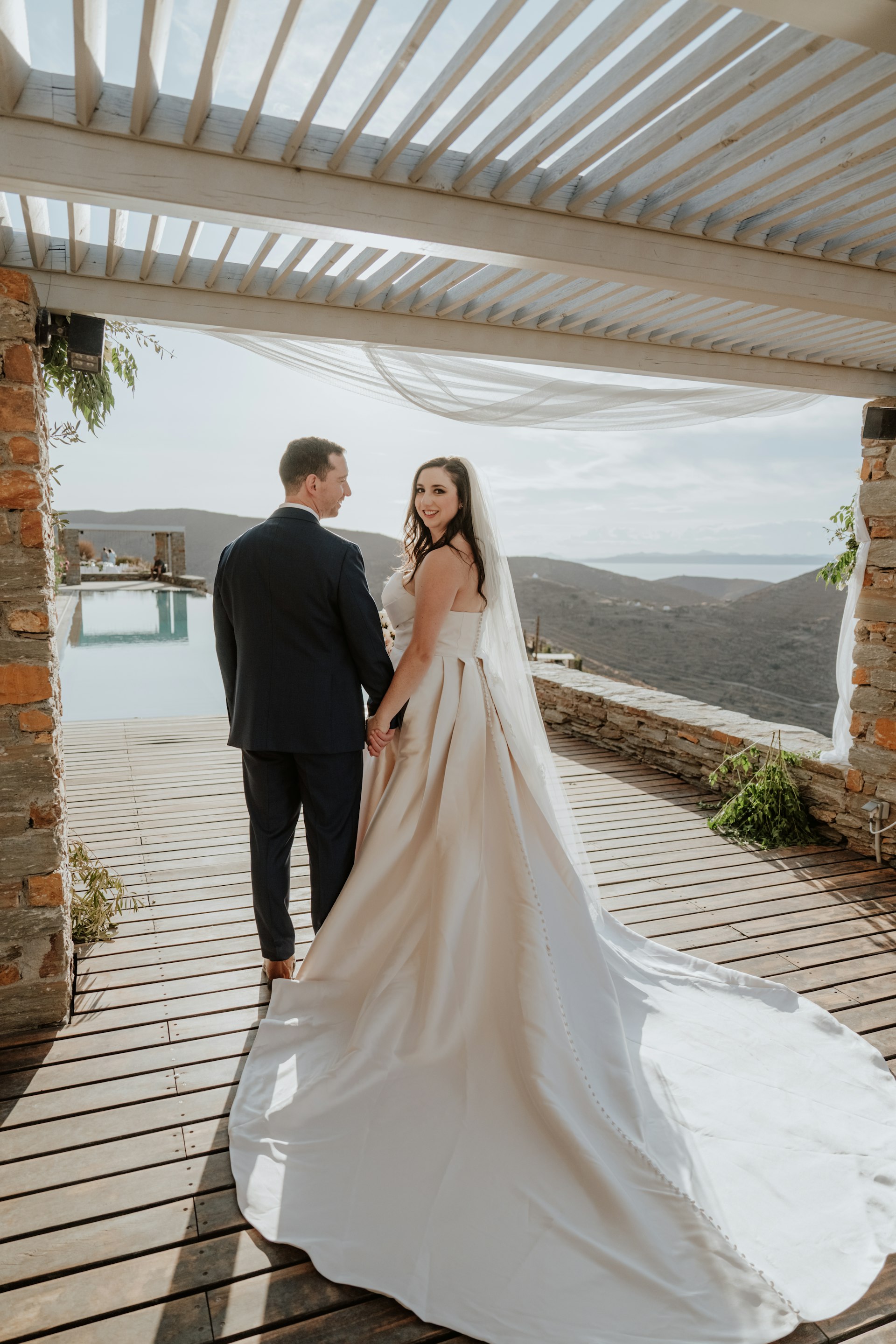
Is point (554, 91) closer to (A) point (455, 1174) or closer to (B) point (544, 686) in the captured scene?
(A) point (455, 1174)

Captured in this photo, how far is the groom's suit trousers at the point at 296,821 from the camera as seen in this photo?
2.71 m

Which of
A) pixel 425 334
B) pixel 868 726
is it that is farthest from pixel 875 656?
pixel 425 334

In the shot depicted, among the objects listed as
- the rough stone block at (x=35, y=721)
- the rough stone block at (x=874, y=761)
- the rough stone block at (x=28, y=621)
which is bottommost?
the rough stone block at (x=874, y=761)

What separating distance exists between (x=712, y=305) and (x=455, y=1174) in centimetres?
279

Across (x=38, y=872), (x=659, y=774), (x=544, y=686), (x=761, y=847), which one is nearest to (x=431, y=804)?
(x=38, y=872)

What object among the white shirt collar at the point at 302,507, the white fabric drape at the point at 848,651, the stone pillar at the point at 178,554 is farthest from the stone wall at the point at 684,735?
the stone pillar at the point at 178,554

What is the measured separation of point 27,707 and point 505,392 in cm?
219

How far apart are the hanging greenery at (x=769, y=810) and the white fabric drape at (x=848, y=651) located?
0.81ft

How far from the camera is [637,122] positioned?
173 cm

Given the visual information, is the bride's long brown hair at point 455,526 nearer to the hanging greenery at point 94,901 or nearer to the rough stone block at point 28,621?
the rough stone block at point 28,621

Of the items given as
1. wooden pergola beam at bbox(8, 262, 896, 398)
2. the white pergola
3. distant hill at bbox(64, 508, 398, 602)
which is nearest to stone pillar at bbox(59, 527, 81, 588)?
distant hill at bbox(64, 508, 398, 602)

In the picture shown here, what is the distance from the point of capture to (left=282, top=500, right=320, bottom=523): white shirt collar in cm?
266

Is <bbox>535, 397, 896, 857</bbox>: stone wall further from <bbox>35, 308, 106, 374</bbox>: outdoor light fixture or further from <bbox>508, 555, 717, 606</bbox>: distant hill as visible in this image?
<bbox>508, 555, 717, 606</bbox>: distant hill

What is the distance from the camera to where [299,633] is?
2600mm
